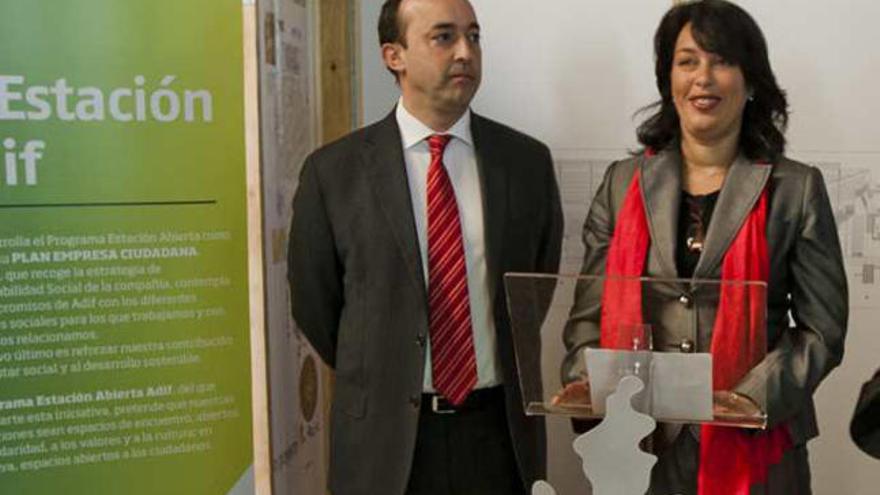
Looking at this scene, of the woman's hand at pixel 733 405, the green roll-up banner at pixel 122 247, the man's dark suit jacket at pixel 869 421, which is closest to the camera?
the man's dark suit jacket at pixel 869 421

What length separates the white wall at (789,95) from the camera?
2.56m

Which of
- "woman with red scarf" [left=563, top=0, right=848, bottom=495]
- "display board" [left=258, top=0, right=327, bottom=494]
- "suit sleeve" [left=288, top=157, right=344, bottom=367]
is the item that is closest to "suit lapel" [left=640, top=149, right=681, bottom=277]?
"woman with red scarf" [left=563, top=0, right=848, bottom=495]

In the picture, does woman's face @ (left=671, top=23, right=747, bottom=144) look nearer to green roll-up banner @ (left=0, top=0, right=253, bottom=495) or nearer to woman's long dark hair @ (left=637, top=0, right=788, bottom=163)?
woman's long dark hair @ (left=637, top=0, right=788, bottom=163)

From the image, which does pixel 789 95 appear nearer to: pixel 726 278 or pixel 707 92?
pixel 707 92

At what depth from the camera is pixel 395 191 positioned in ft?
6.72

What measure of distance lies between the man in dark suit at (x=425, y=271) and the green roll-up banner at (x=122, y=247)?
0.97ft

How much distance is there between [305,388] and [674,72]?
55.5 inches

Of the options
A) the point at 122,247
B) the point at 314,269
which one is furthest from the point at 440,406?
the point at 122,247

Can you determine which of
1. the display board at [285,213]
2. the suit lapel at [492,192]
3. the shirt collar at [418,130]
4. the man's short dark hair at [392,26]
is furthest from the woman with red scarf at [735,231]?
the display board at [285,213]

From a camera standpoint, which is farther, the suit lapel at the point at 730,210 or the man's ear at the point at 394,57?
the man's ear at the point at 394,57

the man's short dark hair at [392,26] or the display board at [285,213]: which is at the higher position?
the man's short dark hair at [392,26]

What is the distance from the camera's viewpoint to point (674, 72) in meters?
2.01

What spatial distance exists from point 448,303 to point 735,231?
62cm

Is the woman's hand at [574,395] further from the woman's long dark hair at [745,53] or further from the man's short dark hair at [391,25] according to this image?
the man's short dark hair at [391,25]
